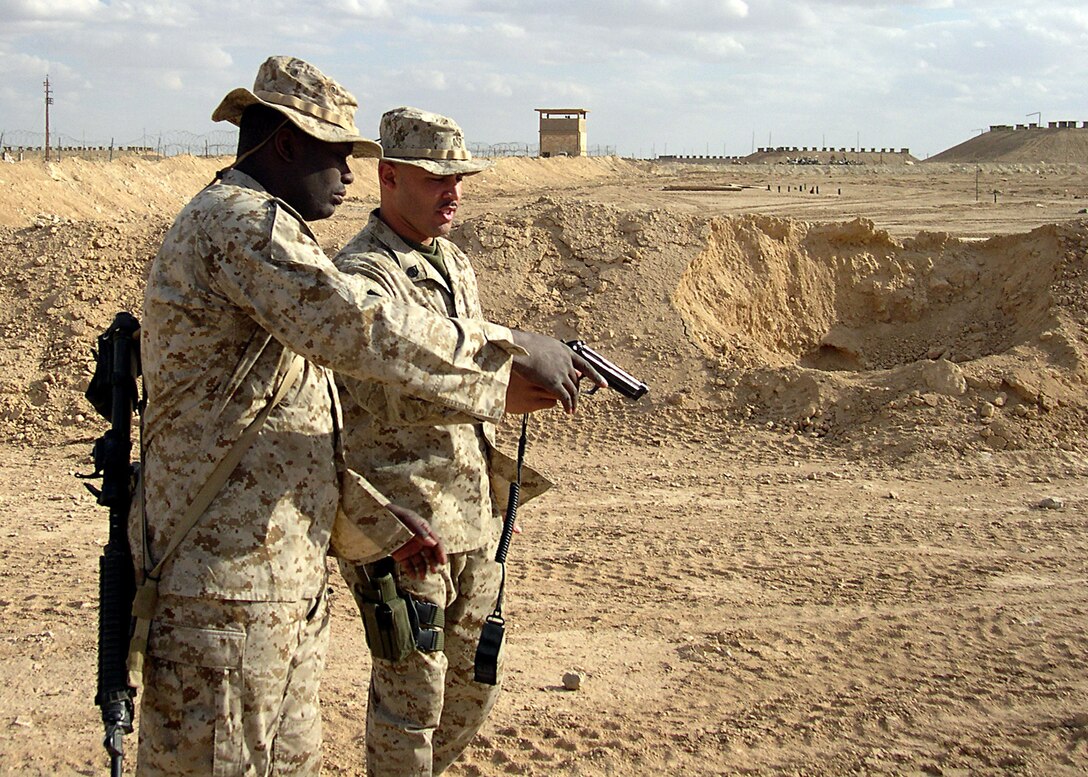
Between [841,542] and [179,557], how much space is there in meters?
4.91

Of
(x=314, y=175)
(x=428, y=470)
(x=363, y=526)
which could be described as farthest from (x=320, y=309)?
(x=428, y=470)

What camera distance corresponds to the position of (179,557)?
2.35 m

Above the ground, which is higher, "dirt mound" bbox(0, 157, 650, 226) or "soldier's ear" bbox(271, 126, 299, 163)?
"dirt mound" bbox(0, 157, 650, 226)

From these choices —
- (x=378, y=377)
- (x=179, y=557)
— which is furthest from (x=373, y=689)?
(x=378, y=377)

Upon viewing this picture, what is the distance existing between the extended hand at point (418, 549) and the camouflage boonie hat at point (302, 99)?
910 mm

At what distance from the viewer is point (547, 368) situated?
2781 mm

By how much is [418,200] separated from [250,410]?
1097 millimetres

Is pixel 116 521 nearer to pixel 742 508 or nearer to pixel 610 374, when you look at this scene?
pixel 610 374

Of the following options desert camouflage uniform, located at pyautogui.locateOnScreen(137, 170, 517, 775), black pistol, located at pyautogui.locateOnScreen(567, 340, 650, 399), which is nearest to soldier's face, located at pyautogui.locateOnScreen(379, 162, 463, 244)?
black pistol, located at pyautogui.locateOnScreen(567, 340, 650, 399)

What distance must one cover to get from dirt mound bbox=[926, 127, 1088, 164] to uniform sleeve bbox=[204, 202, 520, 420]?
6303 cm

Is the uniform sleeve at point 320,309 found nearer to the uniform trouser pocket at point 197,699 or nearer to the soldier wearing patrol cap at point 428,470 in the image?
the soldier wearing patrol cap at point 428,470

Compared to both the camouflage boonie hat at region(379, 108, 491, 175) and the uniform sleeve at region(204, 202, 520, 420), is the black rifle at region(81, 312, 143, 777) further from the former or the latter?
the camouflage boonie hat at region(379, 108, 491, 175)

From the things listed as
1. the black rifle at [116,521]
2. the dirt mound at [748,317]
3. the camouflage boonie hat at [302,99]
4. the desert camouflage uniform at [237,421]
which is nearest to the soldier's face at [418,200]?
the camouflage boonie hat at [302,99]

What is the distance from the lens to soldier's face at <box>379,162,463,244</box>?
3.26 m
